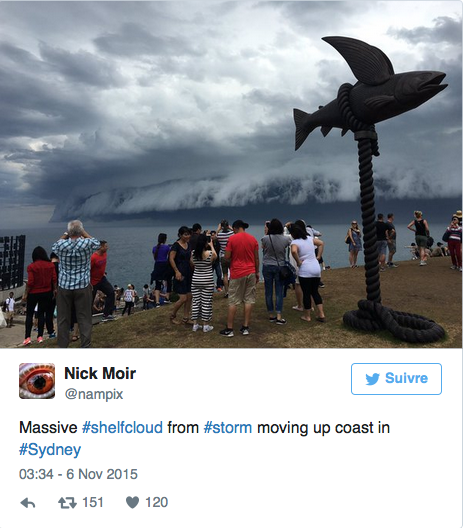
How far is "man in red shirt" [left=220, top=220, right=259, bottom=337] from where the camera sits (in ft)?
20.1

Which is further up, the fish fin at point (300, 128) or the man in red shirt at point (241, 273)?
the fish fin at point (300, 128)

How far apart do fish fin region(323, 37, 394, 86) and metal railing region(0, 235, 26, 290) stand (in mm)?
38266

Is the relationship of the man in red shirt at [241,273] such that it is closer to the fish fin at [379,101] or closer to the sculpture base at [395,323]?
the sculpture base at [395,323]

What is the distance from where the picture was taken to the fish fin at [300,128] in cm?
744

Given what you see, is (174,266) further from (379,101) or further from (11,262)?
(11,262)
